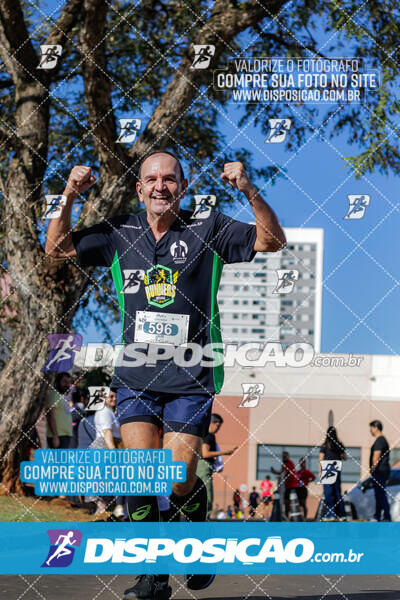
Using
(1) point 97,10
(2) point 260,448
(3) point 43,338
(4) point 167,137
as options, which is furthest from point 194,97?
(2) point 260,448

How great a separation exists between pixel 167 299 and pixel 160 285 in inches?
3.4

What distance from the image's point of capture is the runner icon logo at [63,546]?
14.9 feet

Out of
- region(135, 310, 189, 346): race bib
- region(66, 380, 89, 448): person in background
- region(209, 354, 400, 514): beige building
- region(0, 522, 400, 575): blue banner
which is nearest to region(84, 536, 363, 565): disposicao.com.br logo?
region(0, 522, 400, 575): blue banner

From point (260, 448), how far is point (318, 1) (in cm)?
4020

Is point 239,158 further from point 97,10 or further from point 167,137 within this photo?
point 97,10

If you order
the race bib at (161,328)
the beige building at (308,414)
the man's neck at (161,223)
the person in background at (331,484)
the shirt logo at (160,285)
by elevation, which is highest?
the man's neck at (161,223)

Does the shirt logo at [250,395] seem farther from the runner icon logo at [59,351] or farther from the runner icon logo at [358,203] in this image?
the runner icon logo at [59,351]

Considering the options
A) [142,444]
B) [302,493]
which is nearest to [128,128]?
[142,444]

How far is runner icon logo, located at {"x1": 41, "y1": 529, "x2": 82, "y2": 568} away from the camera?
4.55 metres

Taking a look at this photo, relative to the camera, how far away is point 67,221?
4625 mm

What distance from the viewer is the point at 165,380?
14.1 ft

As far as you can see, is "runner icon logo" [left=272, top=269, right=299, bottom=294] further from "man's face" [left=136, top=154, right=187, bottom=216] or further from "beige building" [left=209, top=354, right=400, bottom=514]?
"beige building" [left=209, top=354, right=400, bottom=514]

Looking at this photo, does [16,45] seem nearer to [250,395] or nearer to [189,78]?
[189,78]

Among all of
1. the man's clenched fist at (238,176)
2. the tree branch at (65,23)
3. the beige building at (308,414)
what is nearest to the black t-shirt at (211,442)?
the man's clenched fist at (238,176)
